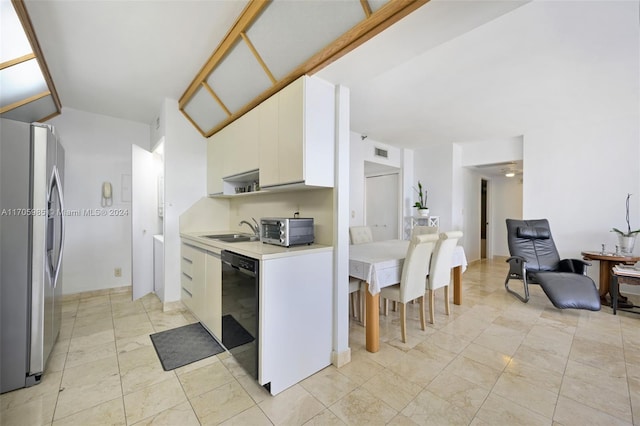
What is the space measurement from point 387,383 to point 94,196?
4.29m

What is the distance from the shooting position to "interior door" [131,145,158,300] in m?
3.12

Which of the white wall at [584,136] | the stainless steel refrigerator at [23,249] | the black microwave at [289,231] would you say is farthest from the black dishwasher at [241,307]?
the white wall at [584,136]

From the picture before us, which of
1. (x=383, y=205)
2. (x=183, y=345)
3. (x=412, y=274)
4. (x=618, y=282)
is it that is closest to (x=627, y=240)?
(x=618, y=282)

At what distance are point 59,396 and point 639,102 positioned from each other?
649 centimetres

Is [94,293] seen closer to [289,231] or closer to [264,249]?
[264,249]

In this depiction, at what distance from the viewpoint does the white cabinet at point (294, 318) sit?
166cm

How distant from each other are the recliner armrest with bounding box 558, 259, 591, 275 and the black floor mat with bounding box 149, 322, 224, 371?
14.7 ft

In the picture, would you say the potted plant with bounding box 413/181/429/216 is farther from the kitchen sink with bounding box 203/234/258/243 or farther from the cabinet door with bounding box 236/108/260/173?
the cabinet door with bounding box 236/108/260/173

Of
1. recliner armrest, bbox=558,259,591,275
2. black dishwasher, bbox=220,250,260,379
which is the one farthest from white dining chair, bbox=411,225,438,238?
black dishwasher, bbox=220,250,260,379

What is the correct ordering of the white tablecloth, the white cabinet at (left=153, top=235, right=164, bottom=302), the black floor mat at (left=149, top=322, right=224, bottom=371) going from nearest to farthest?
the black floor mat at (left=149, top=322, right=224, bottom=371) → the white tablecloth → the white cabinet at (left=153, top=235, right=164, bottom=302)

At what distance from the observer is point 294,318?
1794mm

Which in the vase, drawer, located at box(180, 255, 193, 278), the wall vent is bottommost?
drawer, located at box(180, 255, 193, 278)

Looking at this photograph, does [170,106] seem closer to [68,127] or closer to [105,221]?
[68,127]

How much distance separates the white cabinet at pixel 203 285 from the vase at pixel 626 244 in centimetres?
497
